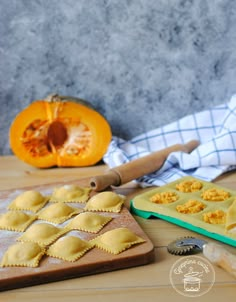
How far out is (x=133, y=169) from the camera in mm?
1051

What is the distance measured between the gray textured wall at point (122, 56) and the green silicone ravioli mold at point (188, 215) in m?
0.38

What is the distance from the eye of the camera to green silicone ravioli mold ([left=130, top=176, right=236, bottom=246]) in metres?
0.77

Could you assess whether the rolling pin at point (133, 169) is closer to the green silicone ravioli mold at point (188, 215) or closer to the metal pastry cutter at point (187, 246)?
the green silicone ravioli mold at point (188, 215)

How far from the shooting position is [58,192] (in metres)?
0.96

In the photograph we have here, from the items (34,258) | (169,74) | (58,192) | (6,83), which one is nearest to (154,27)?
(169,74)

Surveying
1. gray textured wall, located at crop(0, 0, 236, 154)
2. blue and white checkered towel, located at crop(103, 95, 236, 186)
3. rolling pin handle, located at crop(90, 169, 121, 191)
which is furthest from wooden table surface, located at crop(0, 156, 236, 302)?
gray textured wall, located at crop(0, 0, 236, 154)

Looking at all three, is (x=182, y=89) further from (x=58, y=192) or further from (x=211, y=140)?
(x=58, y=192)

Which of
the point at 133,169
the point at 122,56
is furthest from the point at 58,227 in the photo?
the point at 122,56

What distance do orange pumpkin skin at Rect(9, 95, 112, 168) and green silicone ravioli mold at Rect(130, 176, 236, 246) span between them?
0.93 feet

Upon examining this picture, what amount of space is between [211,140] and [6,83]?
0.49 metres

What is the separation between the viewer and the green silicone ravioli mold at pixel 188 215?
2.54 feet

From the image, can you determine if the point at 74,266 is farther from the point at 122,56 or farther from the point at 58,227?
the point at 122,56

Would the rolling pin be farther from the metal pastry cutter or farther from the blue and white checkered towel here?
the metal pastry cutter

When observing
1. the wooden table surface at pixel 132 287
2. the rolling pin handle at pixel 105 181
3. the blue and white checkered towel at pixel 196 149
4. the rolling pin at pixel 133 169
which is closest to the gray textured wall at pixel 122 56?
the blue and white checkered towel at pixel 196 149
